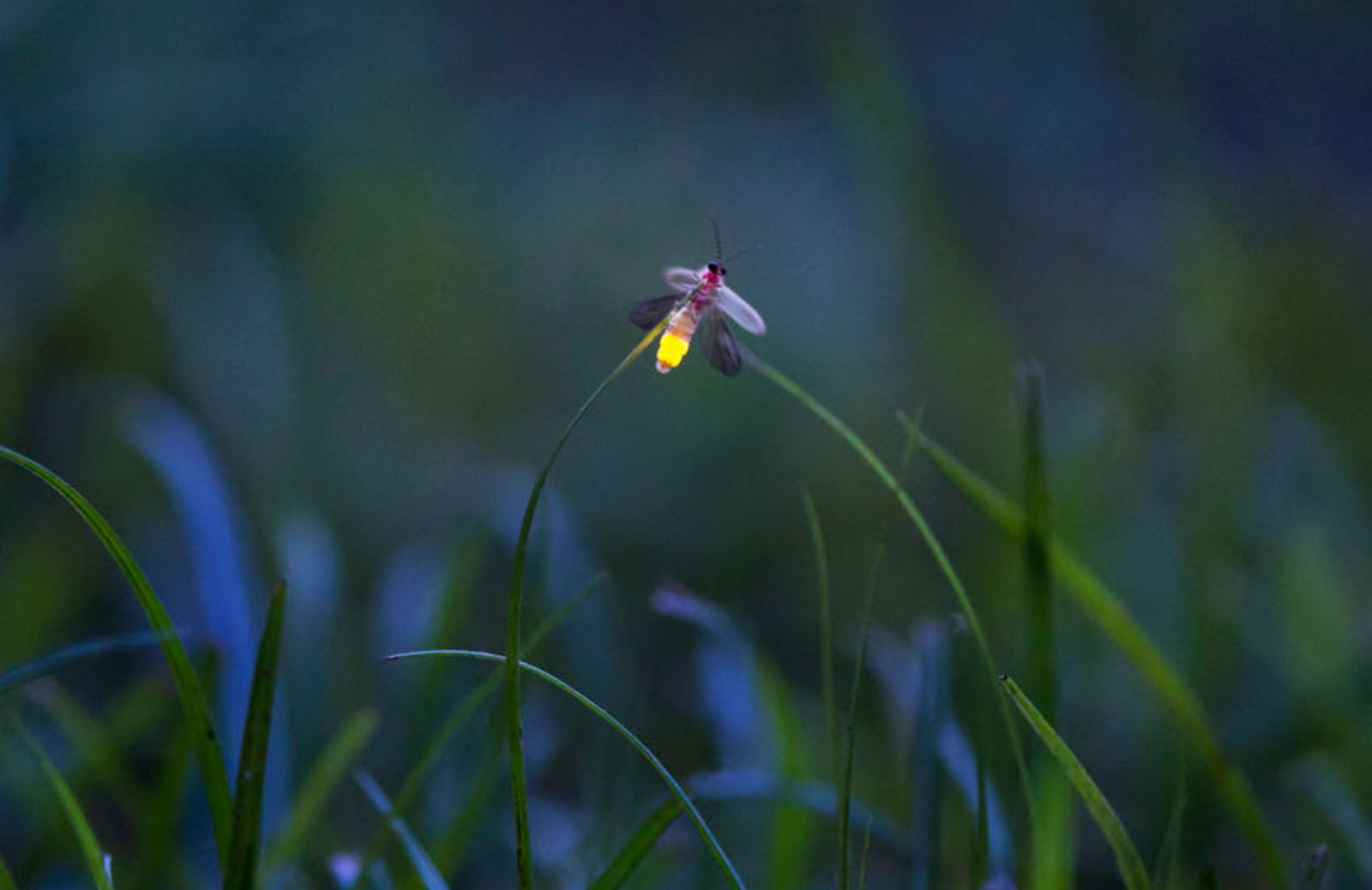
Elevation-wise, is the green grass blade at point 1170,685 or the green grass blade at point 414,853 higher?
the green grass blade at point 1170,685

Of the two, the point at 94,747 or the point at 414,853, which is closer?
the point at 414,853

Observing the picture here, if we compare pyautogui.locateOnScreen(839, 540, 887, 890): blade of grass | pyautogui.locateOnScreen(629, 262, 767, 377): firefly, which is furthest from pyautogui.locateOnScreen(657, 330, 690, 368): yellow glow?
pyautogui.locateOnScreen(839, 540, 887, 890): blade of grass

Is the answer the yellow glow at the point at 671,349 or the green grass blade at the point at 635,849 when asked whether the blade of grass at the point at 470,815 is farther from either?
the yellow glow at the point at 671,349

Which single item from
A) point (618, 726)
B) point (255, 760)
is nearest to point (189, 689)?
point (255, 760)

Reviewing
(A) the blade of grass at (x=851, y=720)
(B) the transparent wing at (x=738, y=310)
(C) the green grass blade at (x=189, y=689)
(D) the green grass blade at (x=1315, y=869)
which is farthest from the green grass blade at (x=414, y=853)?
(D) the green grass blade at (x=1315, y=869)

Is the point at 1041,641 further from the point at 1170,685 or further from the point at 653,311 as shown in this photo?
the point at 653,311

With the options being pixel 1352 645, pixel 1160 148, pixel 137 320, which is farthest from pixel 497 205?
pixel 1352 645
